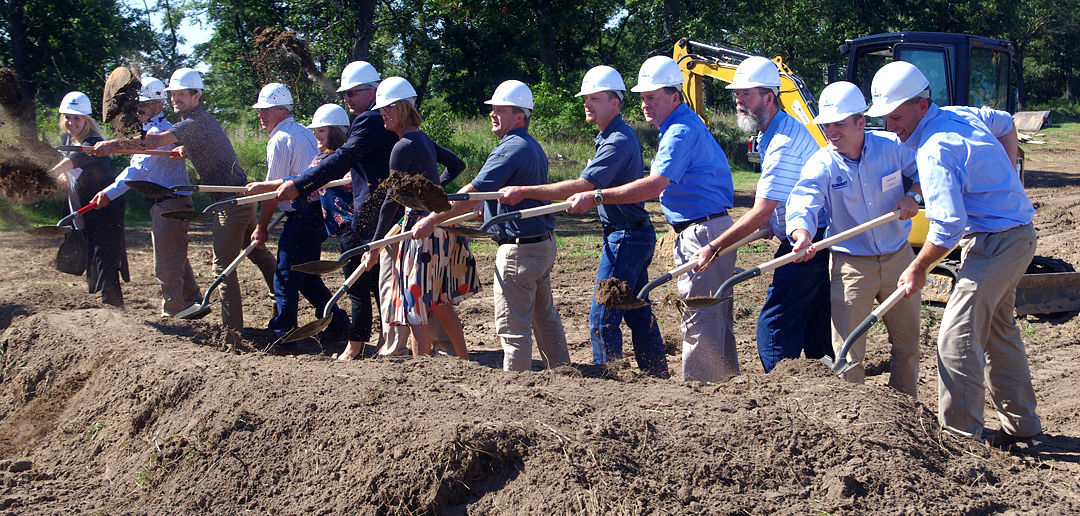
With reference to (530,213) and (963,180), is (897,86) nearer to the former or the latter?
(963,180)

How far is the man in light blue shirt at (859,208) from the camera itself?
15.3 ft

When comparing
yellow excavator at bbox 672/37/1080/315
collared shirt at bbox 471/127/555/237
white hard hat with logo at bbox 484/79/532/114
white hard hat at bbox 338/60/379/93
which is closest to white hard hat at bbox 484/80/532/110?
white hard hat with logo at bbox 484/79/532/114

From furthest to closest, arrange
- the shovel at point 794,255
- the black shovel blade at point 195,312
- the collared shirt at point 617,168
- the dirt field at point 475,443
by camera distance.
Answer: the black shovel blade at point 195,312 → the collared shirt at point 617,168 → the shovel at point 794,255 → the dirt field at point 475,443

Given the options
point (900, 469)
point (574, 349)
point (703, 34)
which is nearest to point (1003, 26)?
point (703, 34)

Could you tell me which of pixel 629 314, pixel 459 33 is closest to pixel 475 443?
pixel 629 314

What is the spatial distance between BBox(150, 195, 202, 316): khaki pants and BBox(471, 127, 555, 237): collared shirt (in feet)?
9.54

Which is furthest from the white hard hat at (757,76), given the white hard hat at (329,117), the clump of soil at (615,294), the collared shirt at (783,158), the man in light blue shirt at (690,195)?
the white hard hat at (329,117)

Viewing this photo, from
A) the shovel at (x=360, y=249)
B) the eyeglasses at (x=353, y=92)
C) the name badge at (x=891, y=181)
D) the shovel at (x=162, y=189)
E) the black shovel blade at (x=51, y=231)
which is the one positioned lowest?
the shovel at (x=360, y=249)

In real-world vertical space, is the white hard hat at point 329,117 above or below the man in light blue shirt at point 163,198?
above

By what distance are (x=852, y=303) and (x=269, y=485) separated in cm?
315

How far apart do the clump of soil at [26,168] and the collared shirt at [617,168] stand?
5037 millimetres

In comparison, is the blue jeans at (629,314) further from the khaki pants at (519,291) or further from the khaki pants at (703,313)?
the khaki pants at (519,291)

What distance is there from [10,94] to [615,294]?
610 cm

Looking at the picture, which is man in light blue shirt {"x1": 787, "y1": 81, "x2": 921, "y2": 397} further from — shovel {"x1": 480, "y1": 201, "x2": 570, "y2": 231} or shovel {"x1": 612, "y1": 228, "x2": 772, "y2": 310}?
shovel {"x1": 480, "y1": 201, "x2": 570, "y2": 231}
